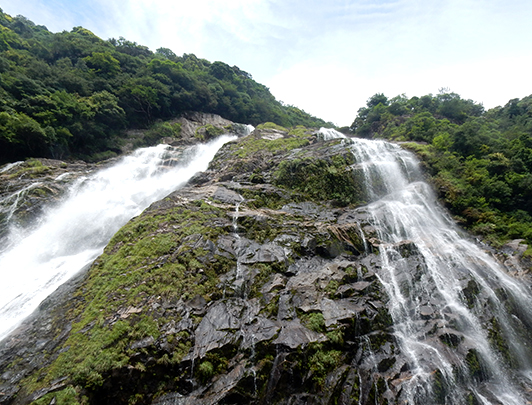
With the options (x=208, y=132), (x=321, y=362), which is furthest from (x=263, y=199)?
(x=208, y=132)

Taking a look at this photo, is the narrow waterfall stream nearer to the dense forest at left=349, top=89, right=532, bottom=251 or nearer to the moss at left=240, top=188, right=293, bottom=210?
the dense forest at left=349, top=89, right=532, bottom=251

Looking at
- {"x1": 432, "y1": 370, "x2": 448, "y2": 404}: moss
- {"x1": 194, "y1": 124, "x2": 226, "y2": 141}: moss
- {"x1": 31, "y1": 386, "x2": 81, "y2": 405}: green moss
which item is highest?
{"x1": 194, "y1": 124, "x2": 226, "y2": 141}: moss

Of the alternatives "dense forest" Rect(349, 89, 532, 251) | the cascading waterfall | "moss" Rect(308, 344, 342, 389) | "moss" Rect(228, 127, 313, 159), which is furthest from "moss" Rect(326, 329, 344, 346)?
"moss" Rect(228, 127, 313, 159)

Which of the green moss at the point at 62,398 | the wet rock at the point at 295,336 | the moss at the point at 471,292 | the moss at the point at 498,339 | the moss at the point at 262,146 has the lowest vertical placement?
the moss at the point at 498,339

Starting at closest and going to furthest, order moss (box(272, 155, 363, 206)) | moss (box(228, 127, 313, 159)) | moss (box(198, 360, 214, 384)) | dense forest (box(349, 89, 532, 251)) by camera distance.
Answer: moss (box(198, 360, 214, 384)) < dense forest (box(349, 89, 532, 251)) < moss (box(272, 155, 363, 206)) < moss (box(228, 127, 313, 159))

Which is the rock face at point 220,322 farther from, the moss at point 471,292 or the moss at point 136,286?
the moss at point 471,292

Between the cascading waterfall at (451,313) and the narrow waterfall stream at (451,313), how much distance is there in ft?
0.08

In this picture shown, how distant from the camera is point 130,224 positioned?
32.2 ft

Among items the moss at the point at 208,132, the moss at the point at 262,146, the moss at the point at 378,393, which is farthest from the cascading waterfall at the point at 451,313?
the moss at the point at 208,132

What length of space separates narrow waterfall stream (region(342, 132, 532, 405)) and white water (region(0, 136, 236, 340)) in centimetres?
1163

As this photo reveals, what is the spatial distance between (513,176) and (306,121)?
36159mm

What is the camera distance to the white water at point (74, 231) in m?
8.38

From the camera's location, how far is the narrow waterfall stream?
6104 millimetres

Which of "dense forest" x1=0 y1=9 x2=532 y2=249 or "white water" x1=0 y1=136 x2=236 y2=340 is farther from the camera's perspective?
"dense forest" x1=0 y1=9 x2=532 y2=249
